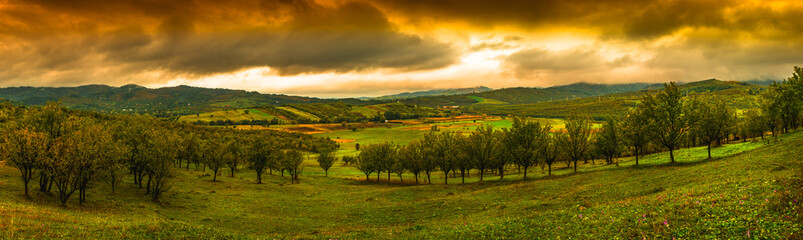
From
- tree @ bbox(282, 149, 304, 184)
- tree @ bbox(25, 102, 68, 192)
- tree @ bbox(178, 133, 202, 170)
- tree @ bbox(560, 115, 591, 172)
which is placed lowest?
tree @ bbox(282, 149, 304, 184)

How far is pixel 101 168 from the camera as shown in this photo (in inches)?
1457

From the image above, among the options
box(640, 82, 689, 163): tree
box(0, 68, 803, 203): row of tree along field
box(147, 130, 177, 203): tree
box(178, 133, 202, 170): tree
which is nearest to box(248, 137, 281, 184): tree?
box(0, 68, 803, 203): row of tree along field

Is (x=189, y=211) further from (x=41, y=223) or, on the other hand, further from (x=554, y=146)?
(x=554, y=146)

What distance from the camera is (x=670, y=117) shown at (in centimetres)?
5575

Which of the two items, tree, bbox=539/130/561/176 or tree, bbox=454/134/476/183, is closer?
tree, bbox=539/130/561/176

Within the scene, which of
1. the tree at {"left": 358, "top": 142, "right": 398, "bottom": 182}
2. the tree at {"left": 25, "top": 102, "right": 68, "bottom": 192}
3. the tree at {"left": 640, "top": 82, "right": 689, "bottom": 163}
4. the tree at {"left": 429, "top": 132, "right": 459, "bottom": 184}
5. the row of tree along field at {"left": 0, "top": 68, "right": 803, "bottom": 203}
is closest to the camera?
the row of tree along field at {"left": 0, "top": 68, "right": 803, "bottom": 203}

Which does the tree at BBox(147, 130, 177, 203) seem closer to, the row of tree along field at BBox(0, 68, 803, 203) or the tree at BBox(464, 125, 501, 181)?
the row of tree along field at BBox(0, 68, 803, 203)

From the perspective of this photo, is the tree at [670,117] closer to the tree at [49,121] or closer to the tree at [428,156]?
the tree at [428,156]

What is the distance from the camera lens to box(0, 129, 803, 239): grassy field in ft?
63.4

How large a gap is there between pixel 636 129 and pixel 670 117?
23.6 ft

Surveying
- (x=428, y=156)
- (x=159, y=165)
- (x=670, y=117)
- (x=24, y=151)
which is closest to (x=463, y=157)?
(x=428, y=156)

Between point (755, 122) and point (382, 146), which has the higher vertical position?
point (755, 122)

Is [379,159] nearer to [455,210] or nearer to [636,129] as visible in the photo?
[455,210]

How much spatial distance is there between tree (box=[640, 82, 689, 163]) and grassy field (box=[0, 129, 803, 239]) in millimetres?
4872
